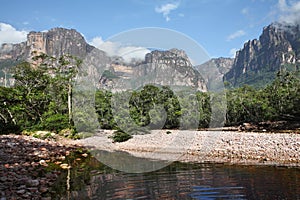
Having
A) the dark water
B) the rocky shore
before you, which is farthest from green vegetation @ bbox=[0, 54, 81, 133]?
the dark water

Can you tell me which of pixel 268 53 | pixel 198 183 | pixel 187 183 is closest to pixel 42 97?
pixel 187 183

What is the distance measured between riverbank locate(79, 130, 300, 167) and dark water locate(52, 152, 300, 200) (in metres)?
2.21

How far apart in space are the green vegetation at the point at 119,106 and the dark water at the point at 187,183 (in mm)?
7660

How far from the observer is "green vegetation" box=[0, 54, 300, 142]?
72.0 feet

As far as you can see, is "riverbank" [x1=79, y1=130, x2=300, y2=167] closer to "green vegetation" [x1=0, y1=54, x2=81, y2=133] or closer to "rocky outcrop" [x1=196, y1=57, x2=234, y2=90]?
"rocky outcrop" [x1=196, y1=57, x2=234, y2=90]

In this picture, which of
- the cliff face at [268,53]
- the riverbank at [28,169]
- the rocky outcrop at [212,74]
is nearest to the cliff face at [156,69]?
the rocky outcrop at [212,74]

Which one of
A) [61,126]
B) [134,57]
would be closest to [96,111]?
[61,126]

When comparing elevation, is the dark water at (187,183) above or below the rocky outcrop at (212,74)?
below

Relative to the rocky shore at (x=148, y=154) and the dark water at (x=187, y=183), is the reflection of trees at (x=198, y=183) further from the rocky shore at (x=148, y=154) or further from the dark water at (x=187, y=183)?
the rocky shore at (x=148, y=154)

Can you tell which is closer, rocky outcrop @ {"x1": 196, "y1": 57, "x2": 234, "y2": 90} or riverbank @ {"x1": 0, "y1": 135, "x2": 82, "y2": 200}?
riverbank @ {"x1": 0, "y1": 135, "x2": 82, "y2": 200}

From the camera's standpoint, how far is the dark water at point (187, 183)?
23.8 feet

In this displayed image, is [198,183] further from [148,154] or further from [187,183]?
[148,154]

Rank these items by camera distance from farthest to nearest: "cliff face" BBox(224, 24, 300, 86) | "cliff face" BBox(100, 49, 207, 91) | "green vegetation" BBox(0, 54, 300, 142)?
"cliff face" BBox(224, 24, 300, 86) → "green vegetation" BBox(0, 54, 300, 142) → "cliff face" BBox(100, 49, 207, 91)

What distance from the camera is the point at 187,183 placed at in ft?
28.4
